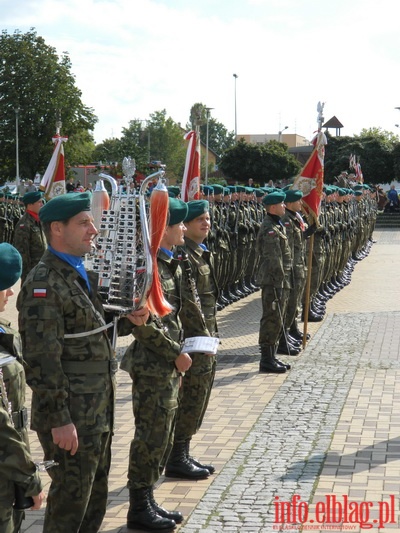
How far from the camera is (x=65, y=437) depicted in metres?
4.27

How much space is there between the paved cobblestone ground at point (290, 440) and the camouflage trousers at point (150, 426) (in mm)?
397

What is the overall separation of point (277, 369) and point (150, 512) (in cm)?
511

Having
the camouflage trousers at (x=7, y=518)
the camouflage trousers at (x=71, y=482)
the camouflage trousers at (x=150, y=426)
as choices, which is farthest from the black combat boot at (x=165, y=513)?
the camouflage trousers at (x=7, y=518)

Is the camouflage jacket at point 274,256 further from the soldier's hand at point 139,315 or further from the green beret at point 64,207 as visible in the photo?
the green beret at point 64,207

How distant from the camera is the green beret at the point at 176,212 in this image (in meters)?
5.81

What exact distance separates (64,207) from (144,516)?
2074 millimetres

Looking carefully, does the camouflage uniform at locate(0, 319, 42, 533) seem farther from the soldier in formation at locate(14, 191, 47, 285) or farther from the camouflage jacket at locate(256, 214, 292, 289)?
the soldier in formation at locate(14, 191, 47, 285)

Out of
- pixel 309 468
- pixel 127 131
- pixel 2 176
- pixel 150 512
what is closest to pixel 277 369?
pixel 309 468

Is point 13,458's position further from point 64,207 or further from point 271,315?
point 271,315

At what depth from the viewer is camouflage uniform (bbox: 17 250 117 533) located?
4320 mm

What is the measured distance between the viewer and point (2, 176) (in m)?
60.3

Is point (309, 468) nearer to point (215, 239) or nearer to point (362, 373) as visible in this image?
point (362, 373)

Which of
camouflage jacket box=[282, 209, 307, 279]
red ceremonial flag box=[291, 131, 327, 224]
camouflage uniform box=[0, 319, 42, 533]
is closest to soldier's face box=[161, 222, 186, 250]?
camouflage uniform box=[0, 319, 42, 533]

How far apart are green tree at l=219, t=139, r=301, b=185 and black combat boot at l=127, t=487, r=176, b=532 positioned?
5216 centimetres
